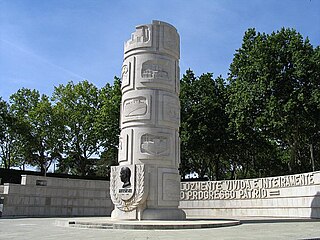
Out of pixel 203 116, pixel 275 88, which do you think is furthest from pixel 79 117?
pixel 275 88

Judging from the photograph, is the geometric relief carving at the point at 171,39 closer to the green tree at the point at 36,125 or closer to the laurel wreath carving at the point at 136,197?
the laurel wreath carving at the point at 136,197

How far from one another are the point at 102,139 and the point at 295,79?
19190mm

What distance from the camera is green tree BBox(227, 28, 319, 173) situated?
80.0 ft

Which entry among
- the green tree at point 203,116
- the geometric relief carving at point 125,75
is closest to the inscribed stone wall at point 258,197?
the green tree at point 203,116

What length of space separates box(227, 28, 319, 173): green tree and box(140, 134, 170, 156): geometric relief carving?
35.7 ft

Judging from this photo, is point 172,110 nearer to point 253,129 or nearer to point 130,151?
point 130,151

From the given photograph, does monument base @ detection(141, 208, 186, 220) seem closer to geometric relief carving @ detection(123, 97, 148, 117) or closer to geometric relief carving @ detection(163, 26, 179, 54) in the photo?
geometric relief carving @ detection(123, 97, 148, 117)

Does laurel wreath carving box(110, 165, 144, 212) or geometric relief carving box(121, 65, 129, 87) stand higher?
geometric relief carving box(121, 65, 129, 87)

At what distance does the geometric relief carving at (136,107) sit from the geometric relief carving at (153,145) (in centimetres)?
115

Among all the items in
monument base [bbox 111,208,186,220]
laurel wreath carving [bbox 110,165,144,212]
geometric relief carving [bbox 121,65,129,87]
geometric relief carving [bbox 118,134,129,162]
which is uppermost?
geometric relief carving [bbox 121,65,129,87]

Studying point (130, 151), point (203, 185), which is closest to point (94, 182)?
point (203, 185)

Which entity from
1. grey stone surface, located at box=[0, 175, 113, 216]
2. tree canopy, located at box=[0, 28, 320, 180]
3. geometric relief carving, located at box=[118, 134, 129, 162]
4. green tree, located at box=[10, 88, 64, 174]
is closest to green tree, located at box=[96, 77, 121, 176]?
tree canopy, located at box=[0, 28, 320, 180]

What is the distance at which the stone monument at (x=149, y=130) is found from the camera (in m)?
15.8

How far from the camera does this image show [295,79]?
25141 mm
